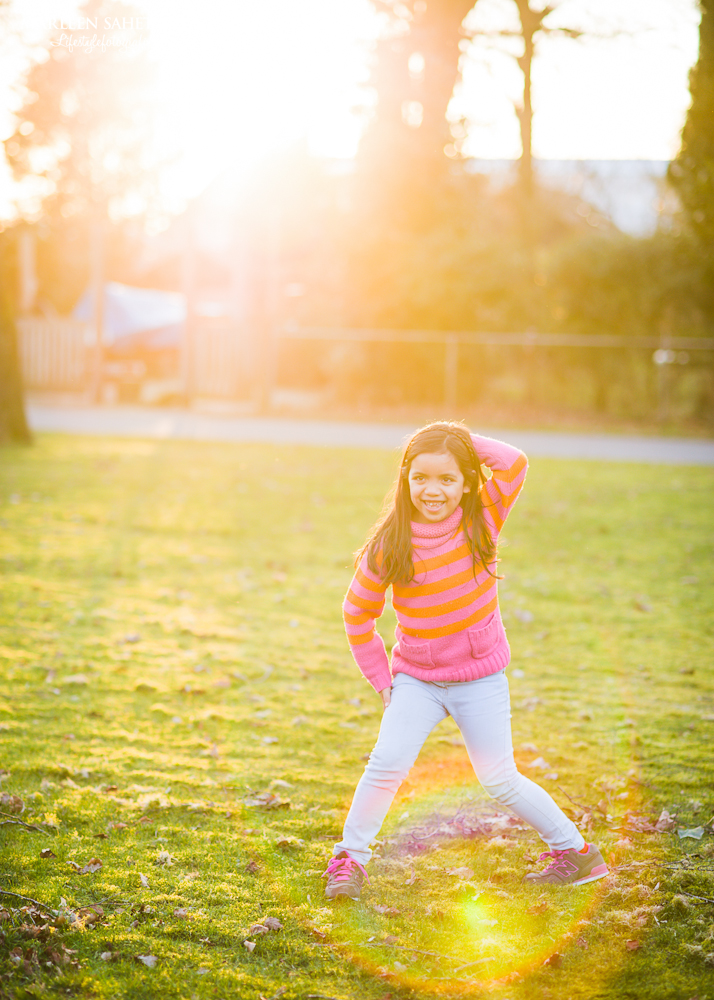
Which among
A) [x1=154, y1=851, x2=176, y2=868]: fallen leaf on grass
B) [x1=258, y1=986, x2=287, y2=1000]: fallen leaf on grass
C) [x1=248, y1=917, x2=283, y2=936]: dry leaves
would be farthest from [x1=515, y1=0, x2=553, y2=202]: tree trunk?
[x1=258, y1=986, x2=287, y2=1000]: fallen leaf on grass

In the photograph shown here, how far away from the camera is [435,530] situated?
2.91 meters

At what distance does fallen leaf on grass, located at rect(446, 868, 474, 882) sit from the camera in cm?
313

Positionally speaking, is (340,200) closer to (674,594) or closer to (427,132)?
(427,132)

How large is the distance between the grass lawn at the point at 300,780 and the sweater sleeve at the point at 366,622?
69 centimetres

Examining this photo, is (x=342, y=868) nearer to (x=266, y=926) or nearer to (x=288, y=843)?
(x=266, y=926)

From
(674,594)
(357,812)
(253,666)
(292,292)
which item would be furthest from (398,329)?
(357,812)

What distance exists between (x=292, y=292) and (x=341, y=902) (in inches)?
809

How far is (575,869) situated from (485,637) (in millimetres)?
798

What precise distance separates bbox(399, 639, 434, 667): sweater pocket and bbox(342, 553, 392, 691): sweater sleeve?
0.06 m

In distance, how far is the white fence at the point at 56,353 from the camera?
21.2 meters

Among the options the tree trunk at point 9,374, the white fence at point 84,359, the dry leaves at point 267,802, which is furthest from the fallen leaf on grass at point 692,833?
the white fence at point 84,359

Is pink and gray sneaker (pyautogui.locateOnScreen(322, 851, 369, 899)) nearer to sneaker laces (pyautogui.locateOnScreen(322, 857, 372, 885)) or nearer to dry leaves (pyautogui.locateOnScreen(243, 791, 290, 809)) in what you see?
sneaker laces (pyautogui.locateOnScreen(322, 857, 372, 885))

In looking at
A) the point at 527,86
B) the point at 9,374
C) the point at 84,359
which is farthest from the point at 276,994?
the point at 527,86

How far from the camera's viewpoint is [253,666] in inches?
216
